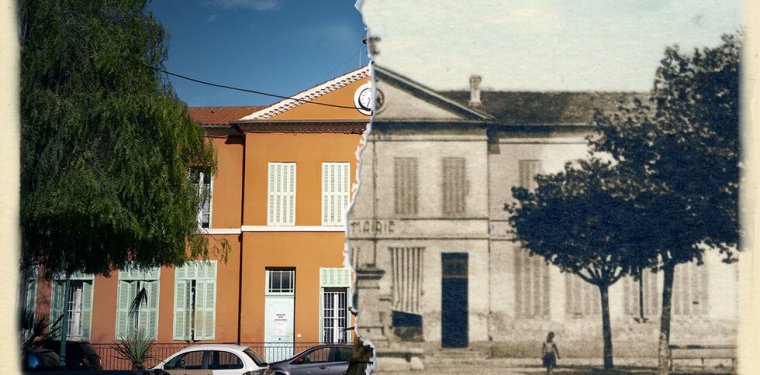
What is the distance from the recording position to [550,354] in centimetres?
645

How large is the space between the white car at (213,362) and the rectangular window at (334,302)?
7.96m

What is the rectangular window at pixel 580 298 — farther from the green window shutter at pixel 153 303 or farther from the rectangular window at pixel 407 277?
the green window shutter at pixel 153 303

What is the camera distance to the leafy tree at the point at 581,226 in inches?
257

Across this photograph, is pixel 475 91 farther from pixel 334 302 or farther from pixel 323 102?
pixel 323 102

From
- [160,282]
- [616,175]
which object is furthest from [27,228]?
[160,282]

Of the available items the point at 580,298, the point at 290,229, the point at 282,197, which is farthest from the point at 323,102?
the point at 580,298

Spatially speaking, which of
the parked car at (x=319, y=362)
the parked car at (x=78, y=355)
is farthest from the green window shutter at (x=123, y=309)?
the parked car at (x=319, y=362)

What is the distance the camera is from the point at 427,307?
646cm

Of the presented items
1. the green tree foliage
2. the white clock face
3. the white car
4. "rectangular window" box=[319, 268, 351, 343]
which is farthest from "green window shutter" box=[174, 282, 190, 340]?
the green tree foliage

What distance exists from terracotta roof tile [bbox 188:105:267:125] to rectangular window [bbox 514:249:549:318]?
21897 mm

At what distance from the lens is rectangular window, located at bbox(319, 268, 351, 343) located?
83.7ft

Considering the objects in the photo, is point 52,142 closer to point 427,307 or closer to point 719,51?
point 427,307

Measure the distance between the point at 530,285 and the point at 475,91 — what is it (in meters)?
1.54

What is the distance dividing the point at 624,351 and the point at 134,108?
10.5 meters
